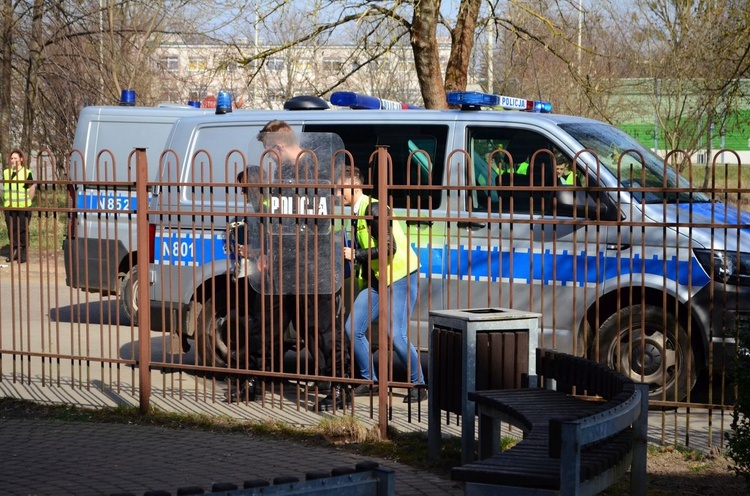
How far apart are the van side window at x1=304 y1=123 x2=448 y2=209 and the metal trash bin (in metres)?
2.21

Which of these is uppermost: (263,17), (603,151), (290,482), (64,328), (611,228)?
(263,17)

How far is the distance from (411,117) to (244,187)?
1.90 metres

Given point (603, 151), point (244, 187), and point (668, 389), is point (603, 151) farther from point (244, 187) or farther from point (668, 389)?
point (244, 187)

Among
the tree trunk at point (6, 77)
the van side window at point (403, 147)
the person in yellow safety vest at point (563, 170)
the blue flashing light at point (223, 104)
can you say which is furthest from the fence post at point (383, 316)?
the tree trunk at point (6, 77)

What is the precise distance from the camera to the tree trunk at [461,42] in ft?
45.1

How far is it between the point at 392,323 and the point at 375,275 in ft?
1.33

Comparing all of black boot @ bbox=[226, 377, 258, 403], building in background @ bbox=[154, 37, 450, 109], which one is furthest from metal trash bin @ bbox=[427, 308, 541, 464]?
building in background @ bbox=[154, 37, 450, 109]

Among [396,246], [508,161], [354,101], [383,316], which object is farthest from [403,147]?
[383,316]

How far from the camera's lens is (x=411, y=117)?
823cm

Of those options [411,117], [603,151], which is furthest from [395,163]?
[603,151]

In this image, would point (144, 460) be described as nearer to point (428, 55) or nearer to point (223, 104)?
point (223, 104)

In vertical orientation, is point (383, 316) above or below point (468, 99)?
below

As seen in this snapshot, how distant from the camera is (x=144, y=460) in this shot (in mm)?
6105

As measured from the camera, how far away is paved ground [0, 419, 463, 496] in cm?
557
